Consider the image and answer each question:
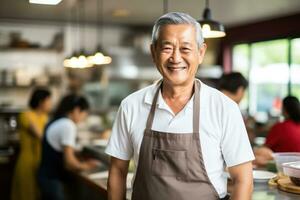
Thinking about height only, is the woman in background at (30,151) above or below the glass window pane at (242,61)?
below

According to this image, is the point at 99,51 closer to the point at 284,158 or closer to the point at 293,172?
the point at 284,158

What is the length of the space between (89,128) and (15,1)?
209 centimetres

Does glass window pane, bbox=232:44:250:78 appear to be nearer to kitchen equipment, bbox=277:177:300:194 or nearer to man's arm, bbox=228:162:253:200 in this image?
kitchen equipment, bbox=277:177:300:194

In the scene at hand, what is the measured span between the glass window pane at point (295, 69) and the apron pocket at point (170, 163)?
502 cm

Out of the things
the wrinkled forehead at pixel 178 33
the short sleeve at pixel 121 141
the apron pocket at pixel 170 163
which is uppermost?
the wrinkled forehead at pixel 178 33

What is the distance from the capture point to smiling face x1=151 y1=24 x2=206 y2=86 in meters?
1.75

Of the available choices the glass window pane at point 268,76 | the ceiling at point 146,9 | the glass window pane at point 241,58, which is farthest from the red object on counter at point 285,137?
the glass window pane at point 241,58

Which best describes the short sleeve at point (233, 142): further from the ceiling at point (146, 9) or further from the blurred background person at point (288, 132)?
the ceiling at point (146, 9)

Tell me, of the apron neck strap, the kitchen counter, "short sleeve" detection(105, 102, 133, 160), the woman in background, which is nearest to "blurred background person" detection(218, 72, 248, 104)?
the kitchen counter

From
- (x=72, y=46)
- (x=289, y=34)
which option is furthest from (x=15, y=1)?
(x=289, y=34)

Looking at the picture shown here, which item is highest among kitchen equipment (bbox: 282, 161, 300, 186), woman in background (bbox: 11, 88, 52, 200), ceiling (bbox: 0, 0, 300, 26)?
ceiling (bbox: 0, 0, 300, 26)

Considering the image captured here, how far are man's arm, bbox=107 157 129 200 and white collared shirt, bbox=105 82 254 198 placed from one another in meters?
0.04

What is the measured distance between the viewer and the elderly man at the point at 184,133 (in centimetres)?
176

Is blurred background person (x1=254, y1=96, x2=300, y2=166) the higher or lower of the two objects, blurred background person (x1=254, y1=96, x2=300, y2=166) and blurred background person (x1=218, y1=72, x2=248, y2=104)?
the lower
